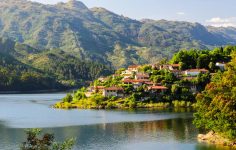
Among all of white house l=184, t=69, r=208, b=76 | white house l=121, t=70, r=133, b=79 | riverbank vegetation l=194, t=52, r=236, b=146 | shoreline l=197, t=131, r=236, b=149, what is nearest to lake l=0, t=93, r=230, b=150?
shoreline l=197, t=131, r=236, b=149

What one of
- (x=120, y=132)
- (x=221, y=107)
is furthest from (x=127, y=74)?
(x=221, y=107)

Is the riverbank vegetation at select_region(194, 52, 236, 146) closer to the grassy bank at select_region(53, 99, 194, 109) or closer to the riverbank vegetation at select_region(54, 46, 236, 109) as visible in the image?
the riverbank vegetation at select_region(54, 46, 236, 109)

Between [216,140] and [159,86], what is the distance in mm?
72487

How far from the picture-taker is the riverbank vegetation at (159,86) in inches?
5487

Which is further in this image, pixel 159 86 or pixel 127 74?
pixel 127 74

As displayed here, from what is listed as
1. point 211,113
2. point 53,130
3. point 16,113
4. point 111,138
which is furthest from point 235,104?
point 16,113

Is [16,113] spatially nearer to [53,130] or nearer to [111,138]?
[53,130]

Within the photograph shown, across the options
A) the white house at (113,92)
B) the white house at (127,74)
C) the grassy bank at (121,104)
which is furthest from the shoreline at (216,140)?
the white house at (127,74)

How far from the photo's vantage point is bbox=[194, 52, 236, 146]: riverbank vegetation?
65.1m

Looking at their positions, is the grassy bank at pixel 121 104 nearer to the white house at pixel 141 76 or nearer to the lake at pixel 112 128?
the lake at pixel 112 128

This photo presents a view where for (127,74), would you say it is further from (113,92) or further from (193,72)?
(193,72)

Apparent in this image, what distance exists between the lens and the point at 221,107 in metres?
66.1

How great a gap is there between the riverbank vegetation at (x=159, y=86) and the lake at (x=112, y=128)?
1250cm

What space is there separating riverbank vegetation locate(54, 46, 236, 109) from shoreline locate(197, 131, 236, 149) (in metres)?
58.9
